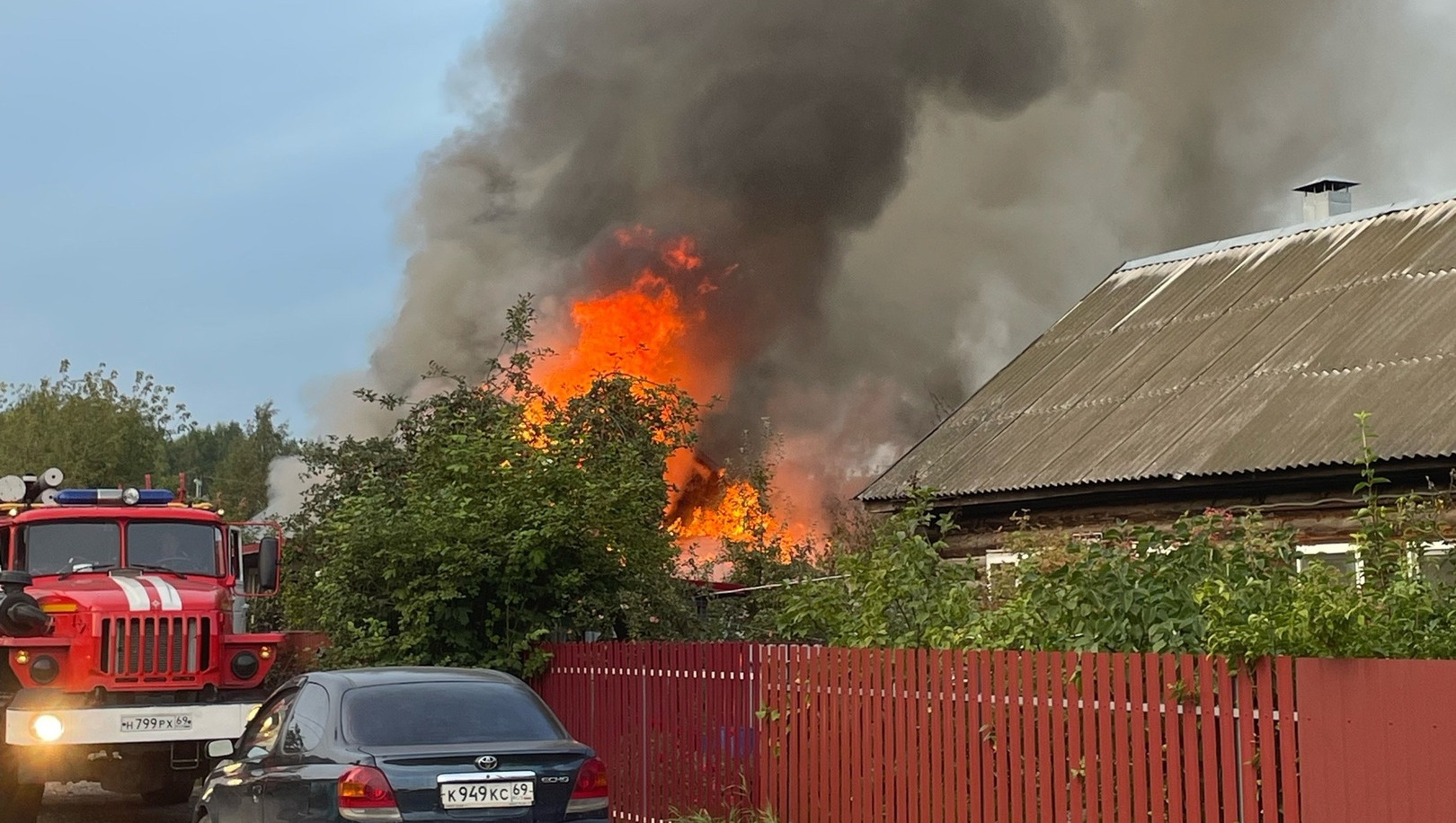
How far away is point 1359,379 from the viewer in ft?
48.2

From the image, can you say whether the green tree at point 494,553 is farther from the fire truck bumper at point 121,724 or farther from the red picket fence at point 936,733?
the fire truck bumper at point 121,724

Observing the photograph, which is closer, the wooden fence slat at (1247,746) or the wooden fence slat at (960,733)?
the wooden fence slat at (1247,746)

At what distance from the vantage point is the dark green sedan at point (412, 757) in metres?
8.45

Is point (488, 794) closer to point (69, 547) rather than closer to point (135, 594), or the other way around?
point (135, 594)

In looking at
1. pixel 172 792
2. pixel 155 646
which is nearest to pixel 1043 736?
pixel 155 646

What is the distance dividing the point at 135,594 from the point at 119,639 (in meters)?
0.52

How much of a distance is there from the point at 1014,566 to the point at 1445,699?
161 inches

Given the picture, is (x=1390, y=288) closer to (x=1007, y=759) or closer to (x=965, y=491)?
(x=965, y=491)

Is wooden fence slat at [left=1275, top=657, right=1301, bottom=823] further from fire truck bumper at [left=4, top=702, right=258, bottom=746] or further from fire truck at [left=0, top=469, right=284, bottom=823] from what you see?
fire truck at [left=0, top=469, right=284, bottom=823]

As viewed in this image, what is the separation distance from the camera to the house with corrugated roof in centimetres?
1419

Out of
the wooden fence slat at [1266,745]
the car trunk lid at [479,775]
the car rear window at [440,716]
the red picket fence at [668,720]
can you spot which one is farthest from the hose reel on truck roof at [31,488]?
the wooden fence slat at [1266,745]

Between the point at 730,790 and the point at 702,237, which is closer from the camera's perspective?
the point at 730,790

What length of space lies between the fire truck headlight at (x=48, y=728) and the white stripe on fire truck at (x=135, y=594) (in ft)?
3.85

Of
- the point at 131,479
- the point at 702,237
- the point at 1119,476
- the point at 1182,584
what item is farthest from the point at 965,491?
the point at 131,479
